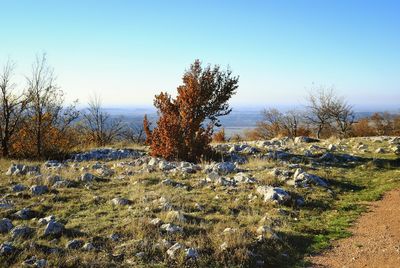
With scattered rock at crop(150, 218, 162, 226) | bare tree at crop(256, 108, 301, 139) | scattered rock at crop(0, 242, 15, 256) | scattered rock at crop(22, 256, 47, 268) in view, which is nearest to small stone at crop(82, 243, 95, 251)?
scattered rock at crop(22, 256, 47, 268)

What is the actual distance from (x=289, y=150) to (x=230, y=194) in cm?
973

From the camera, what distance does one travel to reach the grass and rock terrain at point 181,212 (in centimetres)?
697

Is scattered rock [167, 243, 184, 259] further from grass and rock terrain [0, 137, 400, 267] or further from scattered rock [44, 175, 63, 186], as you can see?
scattered rock [44, 175, 63, 186]

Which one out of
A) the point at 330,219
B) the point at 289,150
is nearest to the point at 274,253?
the point at 330,219

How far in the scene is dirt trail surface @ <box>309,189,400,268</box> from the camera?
713 cm

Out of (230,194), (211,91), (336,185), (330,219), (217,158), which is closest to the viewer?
(330,219)

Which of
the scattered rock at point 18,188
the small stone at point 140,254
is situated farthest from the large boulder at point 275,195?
the scattered rock at point 18,188

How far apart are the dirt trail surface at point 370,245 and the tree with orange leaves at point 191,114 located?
29.3 ft

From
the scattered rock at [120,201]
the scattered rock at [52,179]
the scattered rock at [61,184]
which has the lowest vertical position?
the scattered rock at [120,201]

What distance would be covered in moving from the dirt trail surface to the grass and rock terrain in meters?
0.30

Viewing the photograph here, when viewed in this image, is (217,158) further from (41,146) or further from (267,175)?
(41,146)

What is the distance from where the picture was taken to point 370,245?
310 inches

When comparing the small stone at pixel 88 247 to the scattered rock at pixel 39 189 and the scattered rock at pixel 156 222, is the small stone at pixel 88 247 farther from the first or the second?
the scattered rock at pixel 39 189

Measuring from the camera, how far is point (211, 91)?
73.8 ft
